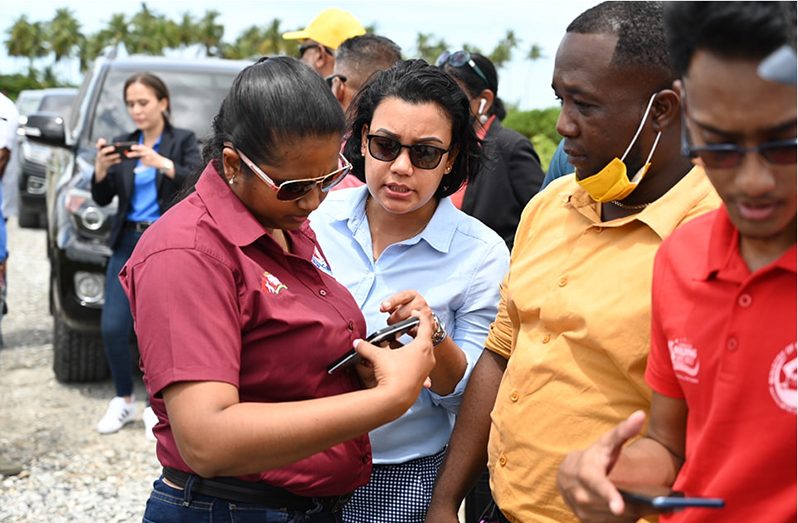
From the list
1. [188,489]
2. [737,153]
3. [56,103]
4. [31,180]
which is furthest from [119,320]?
[56,103]

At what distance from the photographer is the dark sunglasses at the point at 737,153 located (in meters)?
1.48

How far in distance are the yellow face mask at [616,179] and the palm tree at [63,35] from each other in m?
89.7

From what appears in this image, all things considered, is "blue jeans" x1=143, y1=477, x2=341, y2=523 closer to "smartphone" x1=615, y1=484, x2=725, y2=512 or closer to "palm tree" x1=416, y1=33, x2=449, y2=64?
"smartphone" x1=615, y1=484, x2=725, y2=512

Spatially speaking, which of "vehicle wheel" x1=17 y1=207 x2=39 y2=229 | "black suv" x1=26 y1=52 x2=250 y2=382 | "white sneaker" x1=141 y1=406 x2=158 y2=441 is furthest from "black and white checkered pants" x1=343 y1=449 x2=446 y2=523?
"vehicle wheel" x1=17 y1=207 x2=39 y2=229

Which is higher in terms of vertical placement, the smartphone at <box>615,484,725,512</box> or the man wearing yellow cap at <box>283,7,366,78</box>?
the smartphone at <box>615,484,725,512</box>

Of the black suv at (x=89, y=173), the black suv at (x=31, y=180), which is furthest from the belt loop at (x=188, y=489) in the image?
the black suv at (x=31, y=180)

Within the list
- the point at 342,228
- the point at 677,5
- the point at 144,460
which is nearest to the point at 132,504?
the point at 144,460

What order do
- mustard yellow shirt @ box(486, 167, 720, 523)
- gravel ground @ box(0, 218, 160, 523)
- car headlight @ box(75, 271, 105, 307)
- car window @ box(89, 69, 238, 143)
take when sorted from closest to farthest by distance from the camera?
mustard yellow shirt @ box(486, 167, 720, 523) < gravel ground @ box(0, 218, 160, 523) < car headlight @ box(75, 271, 105, 307) < car window @ box(89, 69, 238, 143)

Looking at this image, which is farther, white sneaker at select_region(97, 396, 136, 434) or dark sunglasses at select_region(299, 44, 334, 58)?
white sneaker at select_region(97, 396, 136, 434)

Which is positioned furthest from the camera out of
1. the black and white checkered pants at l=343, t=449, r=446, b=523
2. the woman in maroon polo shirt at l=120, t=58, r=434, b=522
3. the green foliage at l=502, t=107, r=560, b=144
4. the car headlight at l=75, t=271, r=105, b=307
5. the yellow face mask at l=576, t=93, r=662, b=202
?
the green foliage at l=502, t=107, r=560, b=144

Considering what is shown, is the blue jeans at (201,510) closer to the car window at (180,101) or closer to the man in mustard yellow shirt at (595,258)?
the man in mustard yellow shirt at (595,258)

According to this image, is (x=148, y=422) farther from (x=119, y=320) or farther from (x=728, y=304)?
(x=728, y=304)

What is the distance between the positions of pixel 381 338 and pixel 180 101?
5.41 meters

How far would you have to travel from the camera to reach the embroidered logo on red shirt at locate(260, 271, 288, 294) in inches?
85.5
